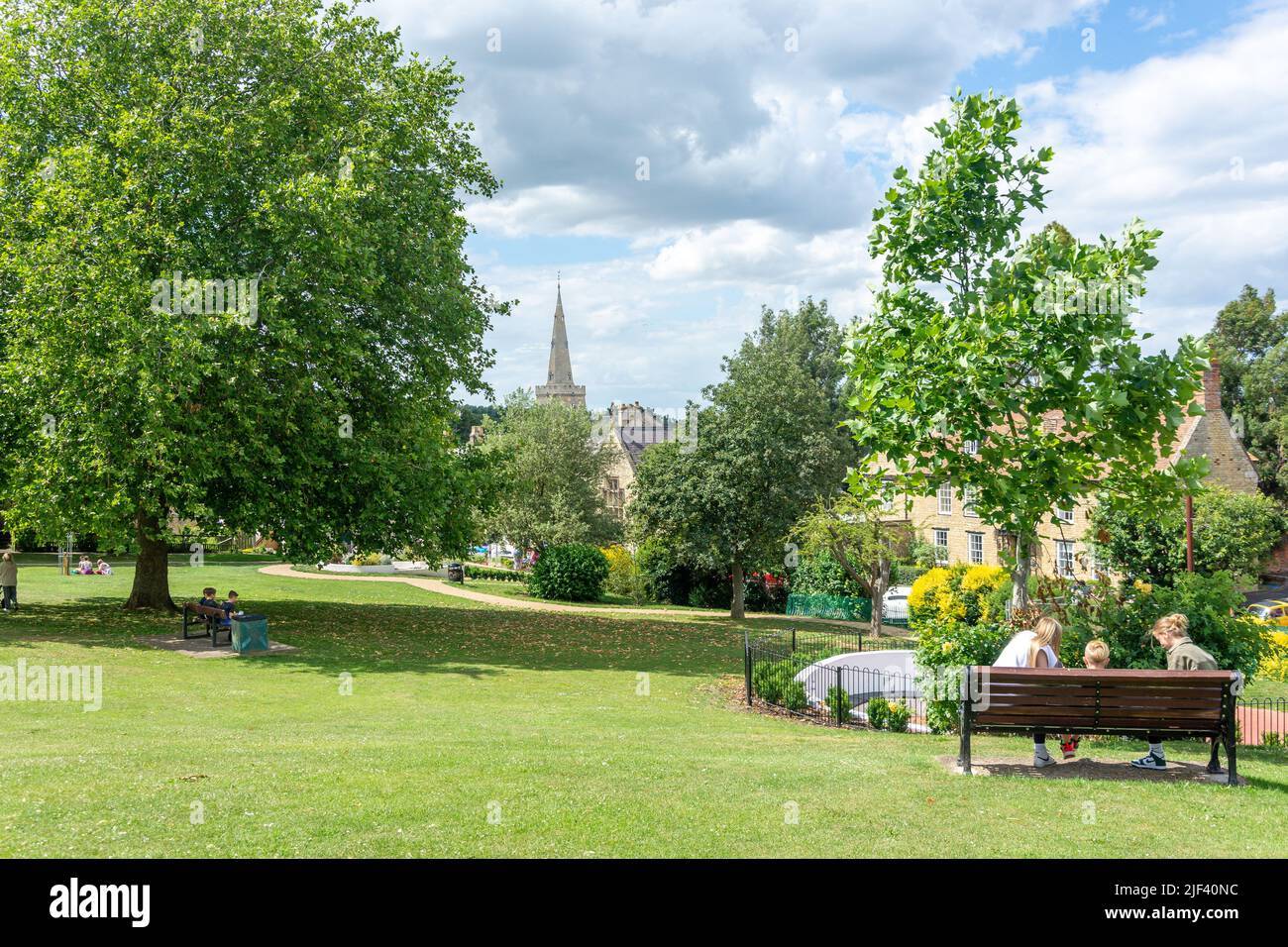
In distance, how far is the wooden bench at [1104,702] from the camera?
880 cm

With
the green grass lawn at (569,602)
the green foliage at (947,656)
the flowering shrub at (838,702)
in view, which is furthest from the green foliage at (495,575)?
the green foliage at (947,656)

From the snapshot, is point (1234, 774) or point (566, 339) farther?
point (566, 339)

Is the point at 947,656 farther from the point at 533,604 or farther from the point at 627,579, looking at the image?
the point at 627,579

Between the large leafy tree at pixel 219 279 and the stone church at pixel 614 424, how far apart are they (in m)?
36.0

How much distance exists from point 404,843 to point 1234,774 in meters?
7.64

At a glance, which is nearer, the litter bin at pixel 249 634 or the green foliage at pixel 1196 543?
the litter bin at pixel 249 634

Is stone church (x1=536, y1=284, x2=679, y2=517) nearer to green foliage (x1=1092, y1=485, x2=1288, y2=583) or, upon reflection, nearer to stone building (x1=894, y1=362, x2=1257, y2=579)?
stone building (x1=894, y1=362, x2=1257, y2=579)

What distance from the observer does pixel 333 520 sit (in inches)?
961

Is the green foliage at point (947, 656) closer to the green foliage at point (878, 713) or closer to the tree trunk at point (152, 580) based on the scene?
the green foliage at point (878, 713)

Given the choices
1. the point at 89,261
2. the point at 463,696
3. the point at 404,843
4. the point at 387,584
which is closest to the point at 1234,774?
the point at 404,843

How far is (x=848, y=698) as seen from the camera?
15.7 meters

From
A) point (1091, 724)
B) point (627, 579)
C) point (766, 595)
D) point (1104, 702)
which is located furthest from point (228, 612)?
point (766, 595)

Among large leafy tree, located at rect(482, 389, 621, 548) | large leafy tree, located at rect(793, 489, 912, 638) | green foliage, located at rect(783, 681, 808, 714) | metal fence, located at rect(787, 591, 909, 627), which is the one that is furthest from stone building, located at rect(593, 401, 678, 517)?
green foliage, located at rect(783, 681, 808, 714)

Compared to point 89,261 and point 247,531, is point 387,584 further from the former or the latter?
point 89,261
